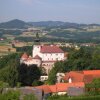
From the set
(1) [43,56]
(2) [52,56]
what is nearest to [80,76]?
(1) [43,56]

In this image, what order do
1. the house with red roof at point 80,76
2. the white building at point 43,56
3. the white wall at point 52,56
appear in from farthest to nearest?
the white wall at point 52,56, the white building at point 43,56, the house with red roof at point 80,76

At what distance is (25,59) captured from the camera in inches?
3438

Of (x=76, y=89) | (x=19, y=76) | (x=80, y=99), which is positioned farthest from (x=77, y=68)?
(x=80, y=99)

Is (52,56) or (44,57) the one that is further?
(52,56)

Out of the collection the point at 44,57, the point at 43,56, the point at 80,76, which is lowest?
the point at 44,57

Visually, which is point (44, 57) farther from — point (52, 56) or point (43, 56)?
point (52, 56)

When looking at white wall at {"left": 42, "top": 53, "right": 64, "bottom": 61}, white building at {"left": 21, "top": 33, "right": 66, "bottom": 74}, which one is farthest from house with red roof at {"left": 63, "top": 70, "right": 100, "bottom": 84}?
white wall at {"left": 42, "top": 53, "right": 64, "bottom": 61}

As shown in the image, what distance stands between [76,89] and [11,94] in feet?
38.3

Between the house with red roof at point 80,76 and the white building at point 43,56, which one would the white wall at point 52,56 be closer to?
the white building at point 43,56

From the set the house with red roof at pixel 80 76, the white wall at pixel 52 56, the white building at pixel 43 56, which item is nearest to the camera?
the house with red roof at pixel 80 76

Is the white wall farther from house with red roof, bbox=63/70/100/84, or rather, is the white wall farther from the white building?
Result: house with red roof, bbox=63/70/100/84

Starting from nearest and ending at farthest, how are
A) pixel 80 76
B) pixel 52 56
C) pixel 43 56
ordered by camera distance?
pixel 80 76, pixel 43 56, pixel 52 56

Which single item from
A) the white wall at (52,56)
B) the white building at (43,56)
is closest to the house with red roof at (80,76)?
the white building at (43,56)

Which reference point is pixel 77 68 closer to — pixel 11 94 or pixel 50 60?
pixel 50 60
